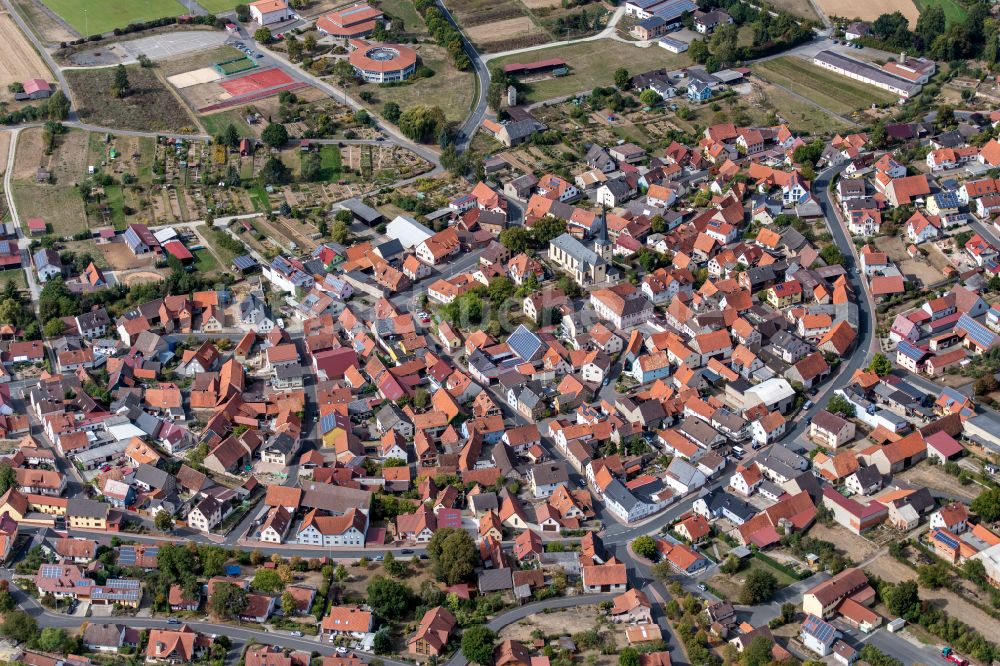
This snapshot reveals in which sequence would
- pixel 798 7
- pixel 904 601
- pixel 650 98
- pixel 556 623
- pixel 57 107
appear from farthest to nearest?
pixel 798 7
pixel 650 98
pixel 57 107
pixel 556 623
pixel 904 601

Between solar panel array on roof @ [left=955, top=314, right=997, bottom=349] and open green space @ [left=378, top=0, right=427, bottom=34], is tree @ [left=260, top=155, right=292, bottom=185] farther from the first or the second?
solar panel array on roof @ [left=955, top=314, right=997, bottom=349]

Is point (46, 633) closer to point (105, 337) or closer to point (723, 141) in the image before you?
point (105, 337)

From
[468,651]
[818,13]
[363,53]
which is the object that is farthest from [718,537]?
[818,13]

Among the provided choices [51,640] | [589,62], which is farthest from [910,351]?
[589,62]

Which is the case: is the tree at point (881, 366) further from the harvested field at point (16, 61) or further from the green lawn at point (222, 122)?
the harvested field at point (16, 61)

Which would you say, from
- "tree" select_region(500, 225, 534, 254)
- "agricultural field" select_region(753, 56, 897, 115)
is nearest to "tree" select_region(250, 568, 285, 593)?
"tree" select_region(500, 225, 534, 254)

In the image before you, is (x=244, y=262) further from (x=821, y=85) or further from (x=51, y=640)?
(x=821, y=85)
